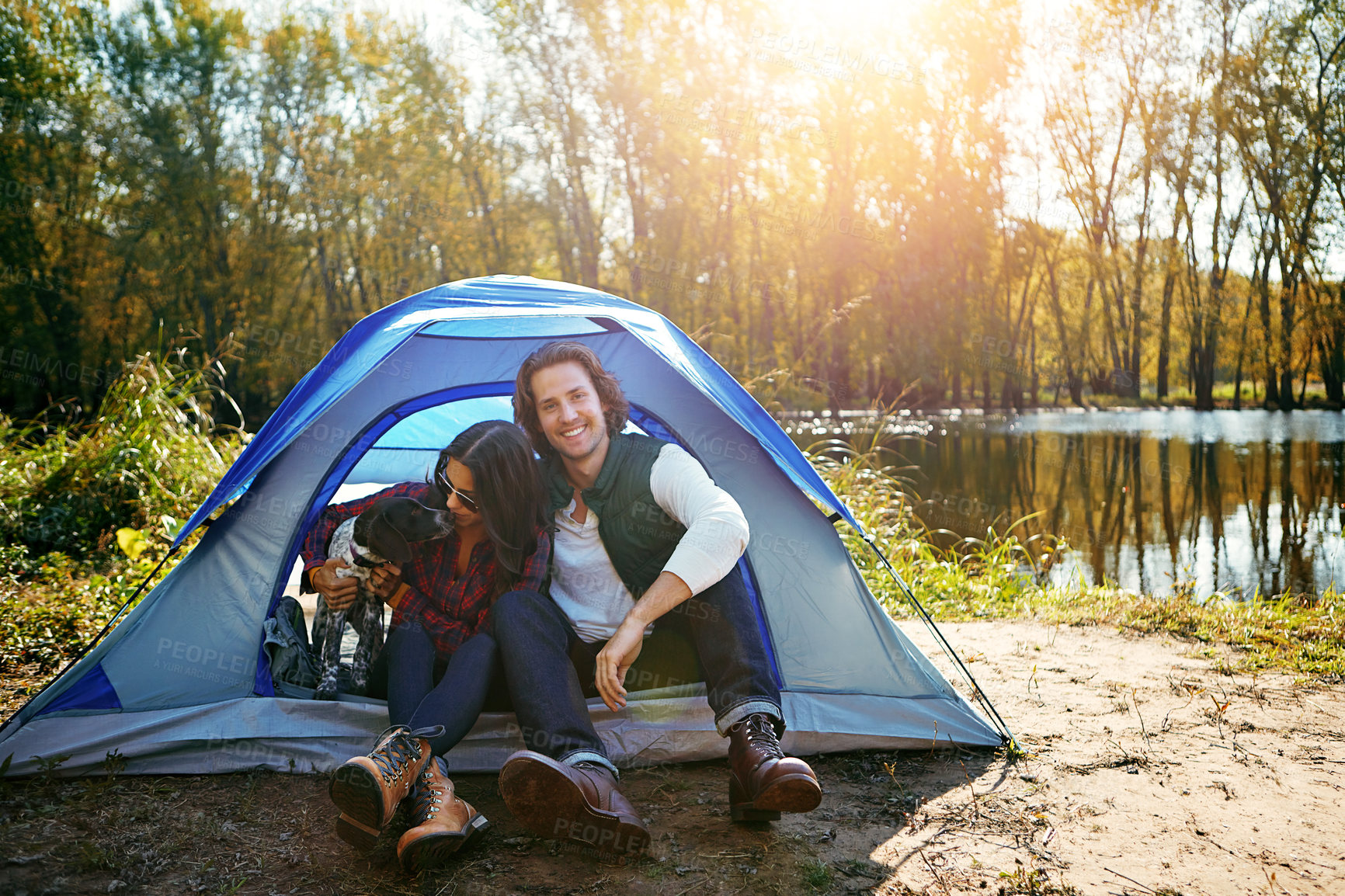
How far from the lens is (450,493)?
2.43 m

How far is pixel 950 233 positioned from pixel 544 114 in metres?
8.48

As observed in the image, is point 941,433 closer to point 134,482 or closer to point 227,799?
point 134,482

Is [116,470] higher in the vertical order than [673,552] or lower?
higher

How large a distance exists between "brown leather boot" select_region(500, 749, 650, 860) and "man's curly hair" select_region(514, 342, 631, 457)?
104 cm

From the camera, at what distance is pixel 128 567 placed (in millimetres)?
4340

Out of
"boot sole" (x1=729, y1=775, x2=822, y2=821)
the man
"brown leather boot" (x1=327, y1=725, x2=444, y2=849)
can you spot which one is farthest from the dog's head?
"boot sole" (x1=729, y1=775, x2=822, y2=821)

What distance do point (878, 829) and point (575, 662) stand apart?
857 millimetres

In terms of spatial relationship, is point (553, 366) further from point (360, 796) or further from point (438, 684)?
point (360, 796)

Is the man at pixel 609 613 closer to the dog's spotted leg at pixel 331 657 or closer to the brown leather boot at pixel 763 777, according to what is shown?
the brown leather boot at pixel 763 777
